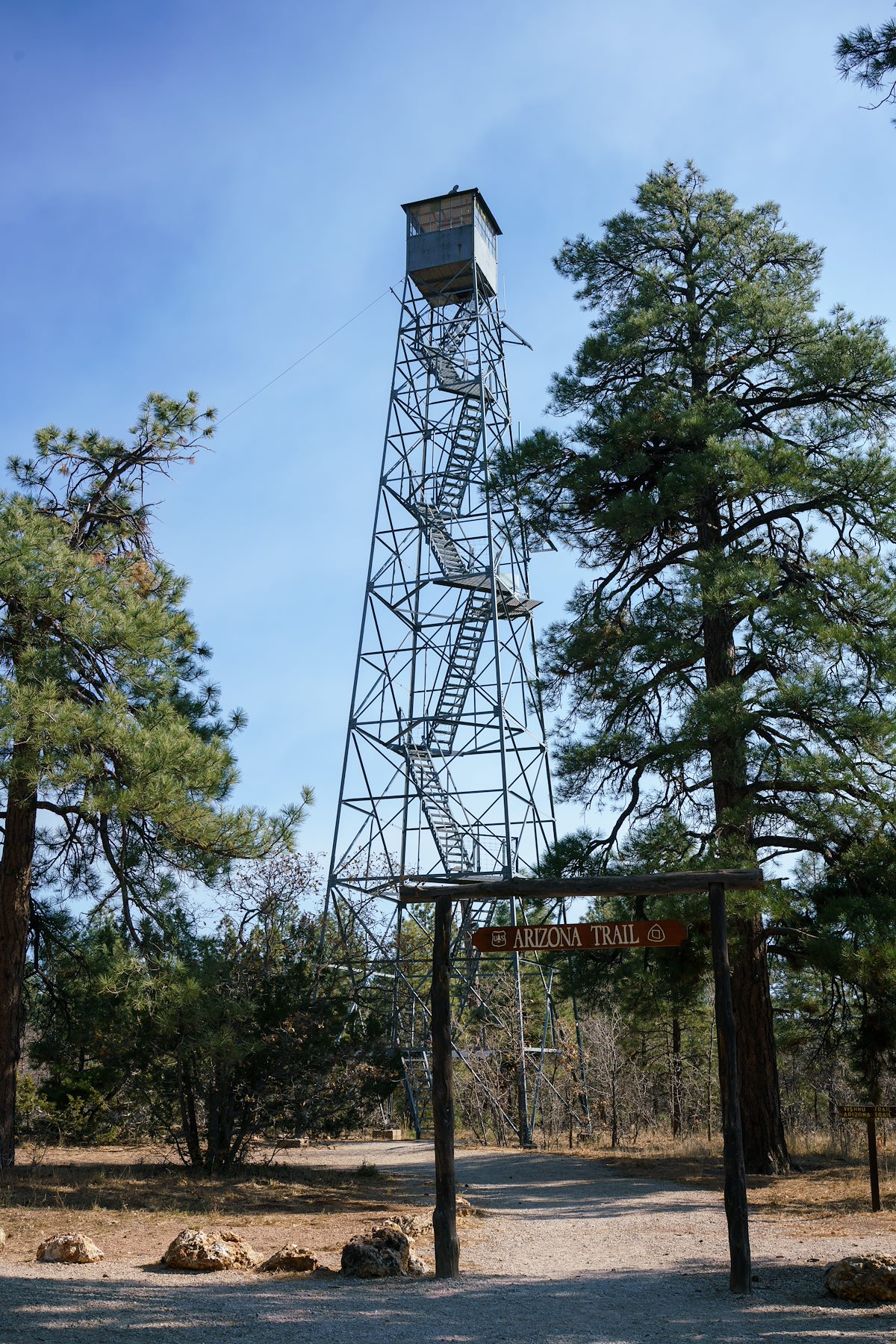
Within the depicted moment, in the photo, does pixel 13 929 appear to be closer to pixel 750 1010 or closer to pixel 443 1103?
pixel 443 1103

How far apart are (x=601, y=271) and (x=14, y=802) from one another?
10510 millimetres

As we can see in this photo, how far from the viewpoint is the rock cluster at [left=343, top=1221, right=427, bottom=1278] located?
7.87 metres

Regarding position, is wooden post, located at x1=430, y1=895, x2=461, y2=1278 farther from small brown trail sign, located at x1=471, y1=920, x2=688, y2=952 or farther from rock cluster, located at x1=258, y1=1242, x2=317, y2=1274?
rock cluster, located at x1=258, y1=1242, x2=317, y2=1274

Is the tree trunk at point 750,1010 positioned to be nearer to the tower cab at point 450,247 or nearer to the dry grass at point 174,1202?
the dry grass at point 174,1202

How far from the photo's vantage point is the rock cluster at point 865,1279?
6852mm

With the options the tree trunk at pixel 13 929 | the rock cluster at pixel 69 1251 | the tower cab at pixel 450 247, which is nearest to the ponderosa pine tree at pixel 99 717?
Answer: the tree trunk at pixel 13 929

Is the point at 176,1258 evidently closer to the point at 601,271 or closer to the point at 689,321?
the point at 689,321

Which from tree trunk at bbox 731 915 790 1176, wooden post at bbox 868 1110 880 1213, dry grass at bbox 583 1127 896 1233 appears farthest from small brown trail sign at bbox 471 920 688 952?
tree trunk at bbox 731 915 790 1176

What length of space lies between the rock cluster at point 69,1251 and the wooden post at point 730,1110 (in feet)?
13.9

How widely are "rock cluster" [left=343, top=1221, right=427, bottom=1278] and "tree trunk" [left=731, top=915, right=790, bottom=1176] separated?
6.35m

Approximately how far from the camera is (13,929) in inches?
484

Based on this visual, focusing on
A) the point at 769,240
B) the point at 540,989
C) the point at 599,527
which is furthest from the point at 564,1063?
the point at 769,240

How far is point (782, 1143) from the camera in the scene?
1364cm

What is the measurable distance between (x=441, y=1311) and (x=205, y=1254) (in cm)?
191
